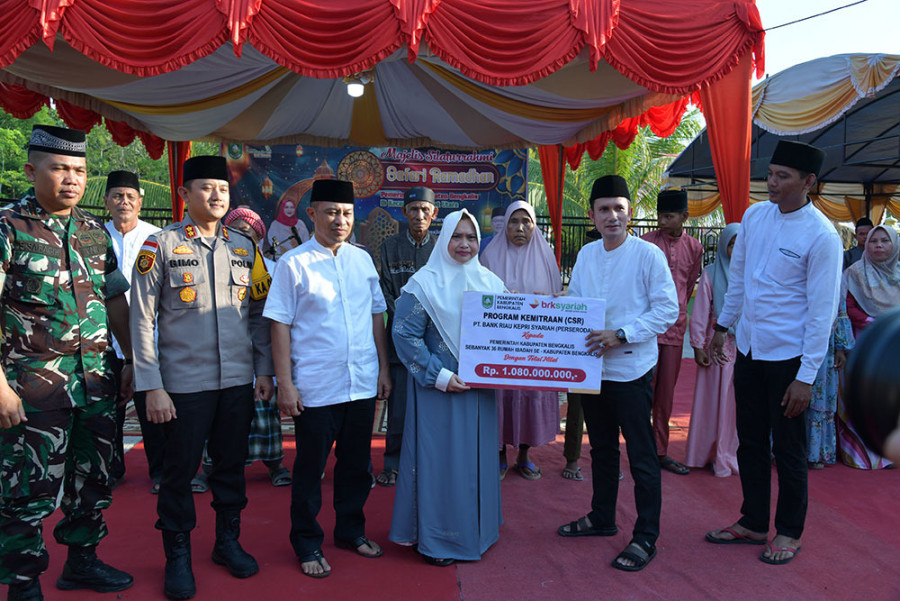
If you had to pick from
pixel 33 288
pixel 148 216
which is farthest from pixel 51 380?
pixel 148 216

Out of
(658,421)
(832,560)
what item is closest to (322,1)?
(658,421)

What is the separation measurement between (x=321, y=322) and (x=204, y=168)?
0.92 meters

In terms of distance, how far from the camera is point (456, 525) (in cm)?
317

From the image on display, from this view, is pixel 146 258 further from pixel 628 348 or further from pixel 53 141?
pixel 628 348

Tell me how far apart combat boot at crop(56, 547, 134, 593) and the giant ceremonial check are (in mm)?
1964

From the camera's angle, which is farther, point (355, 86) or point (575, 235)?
point (575, 235)

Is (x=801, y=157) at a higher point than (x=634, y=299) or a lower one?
higher

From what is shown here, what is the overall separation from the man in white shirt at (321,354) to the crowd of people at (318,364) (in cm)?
1

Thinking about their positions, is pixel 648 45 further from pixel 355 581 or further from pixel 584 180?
pixel 584 180

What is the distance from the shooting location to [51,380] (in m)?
2.59

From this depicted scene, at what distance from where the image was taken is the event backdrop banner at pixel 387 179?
26.3 ft

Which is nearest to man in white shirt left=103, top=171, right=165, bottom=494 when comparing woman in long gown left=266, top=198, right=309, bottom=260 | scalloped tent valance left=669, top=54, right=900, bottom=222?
woman in long gown left=266, top=198, right=309, bottom=260

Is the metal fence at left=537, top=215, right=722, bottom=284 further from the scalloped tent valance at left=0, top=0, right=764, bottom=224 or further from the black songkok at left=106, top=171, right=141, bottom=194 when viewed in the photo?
the black songkok at left=106, top=171, right=141, bottom=194

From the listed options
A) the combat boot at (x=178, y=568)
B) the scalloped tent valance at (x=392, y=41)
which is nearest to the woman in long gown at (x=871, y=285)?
the scalloped tent valance at (x=392, y=41)
